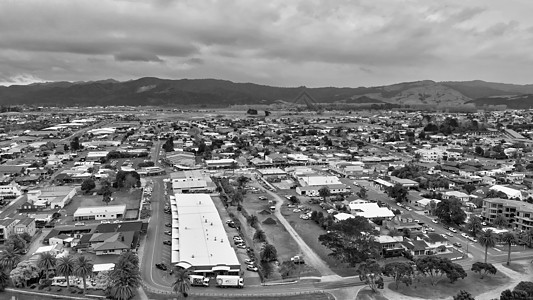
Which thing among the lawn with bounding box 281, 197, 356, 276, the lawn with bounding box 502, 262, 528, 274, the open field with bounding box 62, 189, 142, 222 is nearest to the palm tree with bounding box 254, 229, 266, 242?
the lawn with bounding box 281, 197, 356, 276

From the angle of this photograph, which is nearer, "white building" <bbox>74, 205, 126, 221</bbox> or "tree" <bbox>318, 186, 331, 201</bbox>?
"white building" <bbox>74, 205, 126, 221</bbox>

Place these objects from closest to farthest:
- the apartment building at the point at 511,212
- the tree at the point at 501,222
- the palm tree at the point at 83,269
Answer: the palm tree at the point at 83,269 → the tree at the point at 501,222 → the apartment building at the point at 511,212

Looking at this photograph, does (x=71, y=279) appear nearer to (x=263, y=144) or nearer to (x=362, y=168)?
(x=362, y=168)

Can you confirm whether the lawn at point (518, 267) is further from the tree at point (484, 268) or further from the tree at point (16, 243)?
the tree at point (16, 243)

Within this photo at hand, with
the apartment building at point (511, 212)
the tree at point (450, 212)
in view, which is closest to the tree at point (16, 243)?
the tree at point (450, 212)

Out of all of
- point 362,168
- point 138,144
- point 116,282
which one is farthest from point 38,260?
point 138,144

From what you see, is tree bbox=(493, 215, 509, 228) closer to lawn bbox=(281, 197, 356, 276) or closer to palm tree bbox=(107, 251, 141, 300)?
lawn bbox=(281, 197, 356, 276)
